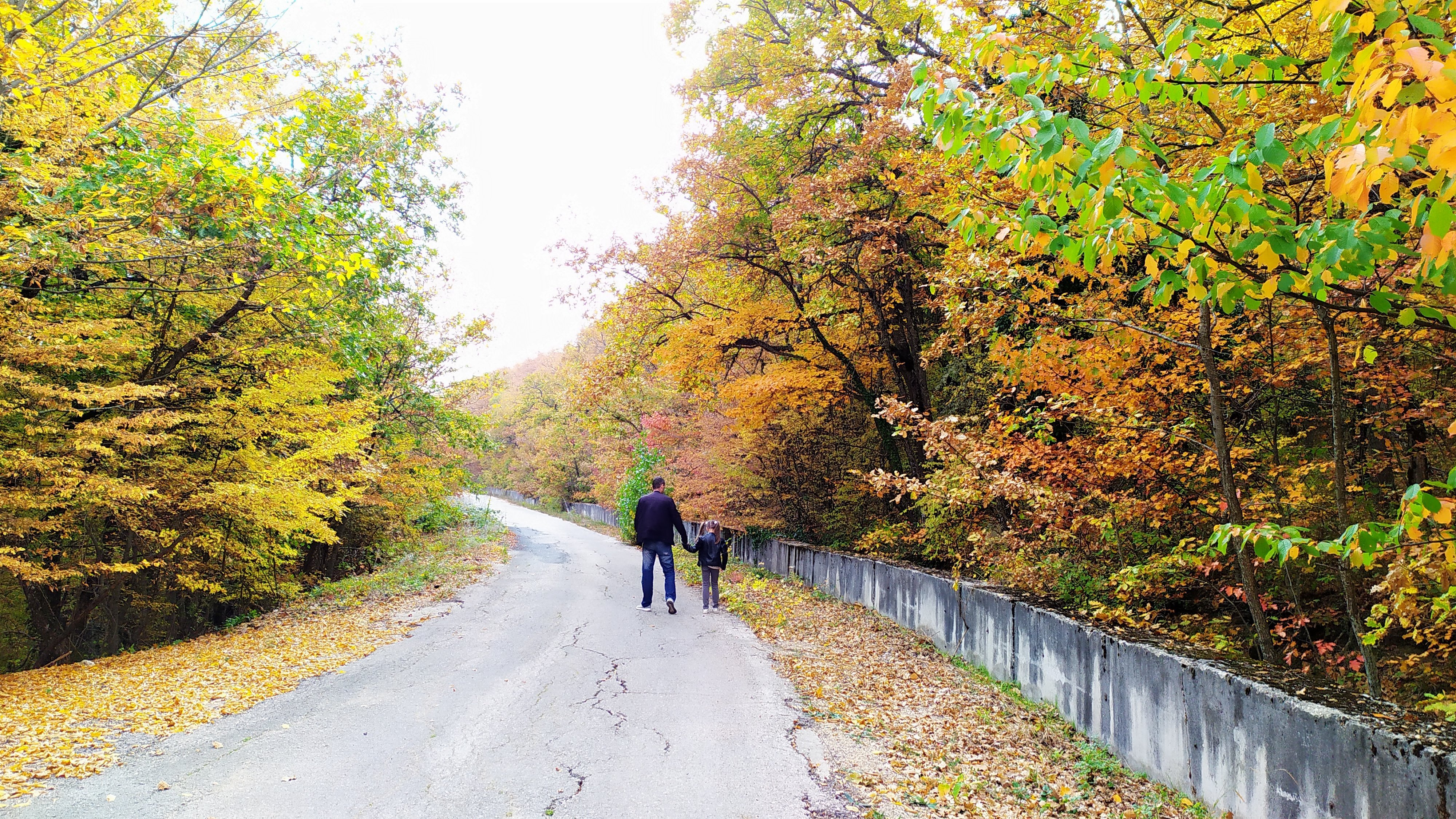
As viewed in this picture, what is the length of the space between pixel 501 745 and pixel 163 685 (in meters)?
3.90

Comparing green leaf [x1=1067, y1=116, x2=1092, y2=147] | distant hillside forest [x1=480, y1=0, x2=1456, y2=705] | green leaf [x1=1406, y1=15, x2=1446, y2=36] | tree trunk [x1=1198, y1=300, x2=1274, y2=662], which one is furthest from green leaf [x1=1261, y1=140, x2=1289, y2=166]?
tree trunk [x1=1198, y1=300, x2=1274, y2=662]

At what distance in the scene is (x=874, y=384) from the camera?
45.2 ft

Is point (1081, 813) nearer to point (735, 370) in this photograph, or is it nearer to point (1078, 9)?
point (1078, 9)

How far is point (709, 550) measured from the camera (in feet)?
33.9

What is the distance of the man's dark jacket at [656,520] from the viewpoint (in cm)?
971

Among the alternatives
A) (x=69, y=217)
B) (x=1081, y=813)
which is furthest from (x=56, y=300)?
(x=1081, y=813)

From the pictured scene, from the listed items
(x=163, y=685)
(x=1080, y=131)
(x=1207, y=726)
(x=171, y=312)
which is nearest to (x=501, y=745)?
(x=163, y=685)

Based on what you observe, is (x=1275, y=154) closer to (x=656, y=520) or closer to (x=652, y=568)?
(x=656, y=520)

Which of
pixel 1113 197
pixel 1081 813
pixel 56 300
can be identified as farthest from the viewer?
pixel 56 300

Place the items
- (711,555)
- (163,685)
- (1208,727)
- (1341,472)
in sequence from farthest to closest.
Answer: (711,555)
(163,685)
(1341,472)
(1208,727)

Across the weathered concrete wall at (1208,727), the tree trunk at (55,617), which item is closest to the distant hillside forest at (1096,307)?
the weathered concrete wall at (1208,727)

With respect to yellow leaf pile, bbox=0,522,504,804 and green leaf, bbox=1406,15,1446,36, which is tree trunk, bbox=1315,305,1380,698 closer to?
green leaf, bbox=1406,15,1446,36

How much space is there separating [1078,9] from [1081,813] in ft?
22.3

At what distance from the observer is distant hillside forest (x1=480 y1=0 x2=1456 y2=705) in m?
2.51
